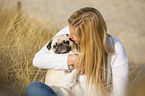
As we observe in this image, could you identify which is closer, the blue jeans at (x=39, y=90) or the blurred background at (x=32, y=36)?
the blue jeans at (x=39, y=90)

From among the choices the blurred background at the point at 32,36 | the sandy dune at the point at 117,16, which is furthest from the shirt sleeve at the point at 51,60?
the sandy dune at the point at 117,16

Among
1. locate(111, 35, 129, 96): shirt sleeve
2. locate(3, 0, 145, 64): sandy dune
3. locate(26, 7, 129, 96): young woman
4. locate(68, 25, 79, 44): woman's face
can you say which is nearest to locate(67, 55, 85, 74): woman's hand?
locate(26, 7, 129, 96): young woman

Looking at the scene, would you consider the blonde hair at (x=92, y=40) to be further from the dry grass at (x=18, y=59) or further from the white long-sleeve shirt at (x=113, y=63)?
the dry grass at (x=18, y=59)

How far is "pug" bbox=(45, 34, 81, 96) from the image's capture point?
176cm

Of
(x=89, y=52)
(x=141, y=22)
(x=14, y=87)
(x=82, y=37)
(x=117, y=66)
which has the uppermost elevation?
(x=141, y=22)

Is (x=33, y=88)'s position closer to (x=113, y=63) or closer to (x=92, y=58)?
(x=92, y=58)

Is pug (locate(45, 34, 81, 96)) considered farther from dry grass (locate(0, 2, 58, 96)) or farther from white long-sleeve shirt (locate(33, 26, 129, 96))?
dry grass (locate(0, 2, 58, 96))

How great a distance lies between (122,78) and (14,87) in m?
1.39

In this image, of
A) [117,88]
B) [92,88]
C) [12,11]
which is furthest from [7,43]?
[117,88]

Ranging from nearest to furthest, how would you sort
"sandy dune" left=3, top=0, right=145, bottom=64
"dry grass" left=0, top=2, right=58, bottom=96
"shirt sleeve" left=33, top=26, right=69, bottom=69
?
"shirt sleeve" left=33, top=26, right=69, bottom=69, "dry grass" left=0, top=2, right=58, bottom=96, "sandy dune" left=3, top=0, right=145, bottom=64

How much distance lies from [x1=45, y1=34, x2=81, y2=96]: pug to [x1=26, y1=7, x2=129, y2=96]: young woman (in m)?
0.05

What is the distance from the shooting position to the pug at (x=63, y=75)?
176 cm

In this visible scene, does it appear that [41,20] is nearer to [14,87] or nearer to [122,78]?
[14,87]

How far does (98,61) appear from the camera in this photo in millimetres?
1791
